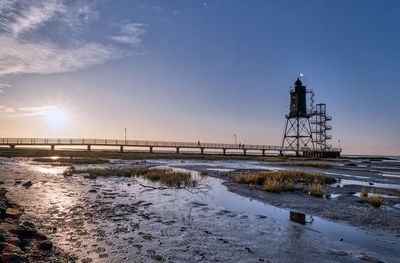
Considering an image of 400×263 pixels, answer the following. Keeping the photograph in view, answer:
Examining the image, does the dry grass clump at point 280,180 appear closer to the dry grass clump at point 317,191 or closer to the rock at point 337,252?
the dry grass clump at point 317,191

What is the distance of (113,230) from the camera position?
638cm

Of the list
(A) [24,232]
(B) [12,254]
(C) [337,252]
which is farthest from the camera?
(A) [24,232]

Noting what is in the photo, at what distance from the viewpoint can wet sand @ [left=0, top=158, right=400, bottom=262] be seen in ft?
16.6

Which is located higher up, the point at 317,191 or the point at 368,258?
the point at 368,258

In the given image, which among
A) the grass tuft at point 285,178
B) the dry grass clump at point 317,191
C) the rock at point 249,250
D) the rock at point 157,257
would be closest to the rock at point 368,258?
the rock at point 249,250

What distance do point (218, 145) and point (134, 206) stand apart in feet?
239

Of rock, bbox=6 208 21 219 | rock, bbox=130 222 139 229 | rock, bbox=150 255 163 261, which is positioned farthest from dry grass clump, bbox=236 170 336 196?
rock, bbox=6 208 21 219

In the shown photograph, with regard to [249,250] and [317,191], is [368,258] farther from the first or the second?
[317,191]

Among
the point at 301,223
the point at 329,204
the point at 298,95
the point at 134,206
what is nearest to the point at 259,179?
the point at 329,204

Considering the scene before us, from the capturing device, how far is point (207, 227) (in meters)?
6.84

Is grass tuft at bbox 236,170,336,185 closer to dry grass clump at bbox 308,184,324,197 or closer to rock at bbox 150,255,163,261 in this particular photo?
dry grass clump at bbox 308,184,324,197

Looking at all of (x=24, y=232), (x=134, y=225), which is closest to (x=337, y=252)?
(x=134, y=225)

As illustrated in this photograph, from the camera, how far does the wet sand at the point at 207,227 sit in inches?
200

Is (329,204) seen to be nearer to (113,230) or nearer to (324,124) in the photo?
(113,230)
